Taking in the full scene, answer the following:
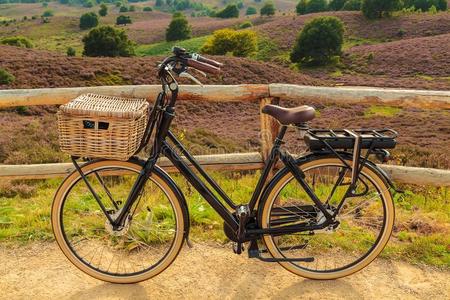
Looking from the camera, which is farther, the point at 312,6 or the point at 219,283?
the point at 312,6

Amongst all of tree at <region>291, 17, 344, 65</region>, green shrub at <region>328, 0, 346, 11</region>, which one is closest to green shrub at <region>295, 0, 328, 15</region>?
green shrub at <region>328, 0, 346, 11</region>

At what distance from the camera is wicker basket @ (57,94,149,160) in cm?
290

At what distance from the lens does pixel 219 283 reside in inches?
138

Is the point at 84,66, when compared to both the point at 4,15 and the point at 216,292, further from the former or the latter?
the point at 4,15

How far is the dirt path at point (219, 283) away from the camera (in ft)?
11.1

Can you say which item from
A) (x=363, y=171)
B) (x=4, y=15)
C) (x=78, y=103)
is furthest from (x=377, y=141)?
(x=4, y=15)

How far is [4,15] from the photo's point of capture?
119938 mm

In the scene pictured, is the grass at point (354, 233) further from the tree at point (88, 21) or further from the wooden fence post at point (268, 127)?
the tree at point (88, 21)

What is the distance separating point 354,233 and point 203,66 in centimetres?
230

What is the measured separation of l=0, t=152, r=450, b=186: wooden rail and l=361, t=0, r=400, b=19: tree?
55.4 metres

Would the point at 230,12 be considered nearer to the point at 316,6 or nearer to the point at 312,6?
the point at 312,6

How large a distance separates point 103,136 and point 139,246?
4.58ft

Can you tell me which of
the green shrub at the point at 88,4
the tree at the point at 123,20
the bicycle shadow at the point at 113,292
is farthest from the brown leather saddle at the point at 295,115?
the green shrub at the point at 88,4

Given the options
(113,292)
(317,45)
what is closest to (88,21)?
(317,45)
